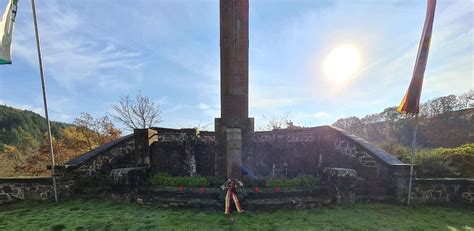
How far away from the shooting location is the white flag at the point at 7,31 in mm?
5889

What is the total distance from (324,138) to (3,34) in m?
10.3

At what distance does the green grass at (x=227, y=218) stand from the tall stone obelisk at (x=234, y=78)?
2710 mm

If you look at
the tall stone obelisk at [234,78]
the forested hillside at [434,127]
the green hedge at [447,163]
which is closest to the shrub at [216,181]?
the tall stone obelisk at [234,78]

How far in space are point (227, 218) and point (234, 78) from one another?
4526mm

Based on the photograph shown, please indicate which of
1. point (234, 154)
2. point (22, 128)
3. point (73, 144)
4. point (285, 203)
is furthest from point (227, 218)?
point (22, 128)

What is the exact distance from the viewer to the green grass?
14.9 ft

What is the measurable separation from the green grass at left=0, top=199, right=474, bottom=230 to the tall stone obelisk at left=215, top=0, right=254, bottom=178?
2.71 metres

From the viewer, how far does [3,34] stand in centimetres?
593

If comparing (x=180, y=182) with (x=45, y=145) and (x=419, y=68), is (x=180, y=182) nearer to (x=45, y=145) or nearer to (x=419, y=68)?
(x=419, y=68)

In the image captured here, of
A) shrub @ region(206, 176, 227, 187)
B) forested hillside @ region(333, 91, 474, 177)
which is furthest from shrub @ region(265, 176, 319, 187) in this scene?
forested hillside @ region(333, 91, 474, 177)

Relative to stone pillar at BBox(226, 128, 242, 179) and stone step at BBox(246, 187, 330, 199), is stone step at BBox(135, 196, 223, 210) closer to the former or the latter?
stone step at BBox(246, 187, 330, 199)

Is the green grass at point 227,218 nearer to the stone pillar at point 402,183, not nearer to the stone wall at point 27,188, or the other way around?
the stone pillar at point 402,183

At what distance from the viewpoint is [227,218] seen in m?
4.97

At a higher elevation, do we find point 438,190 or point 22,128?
point 22,128
